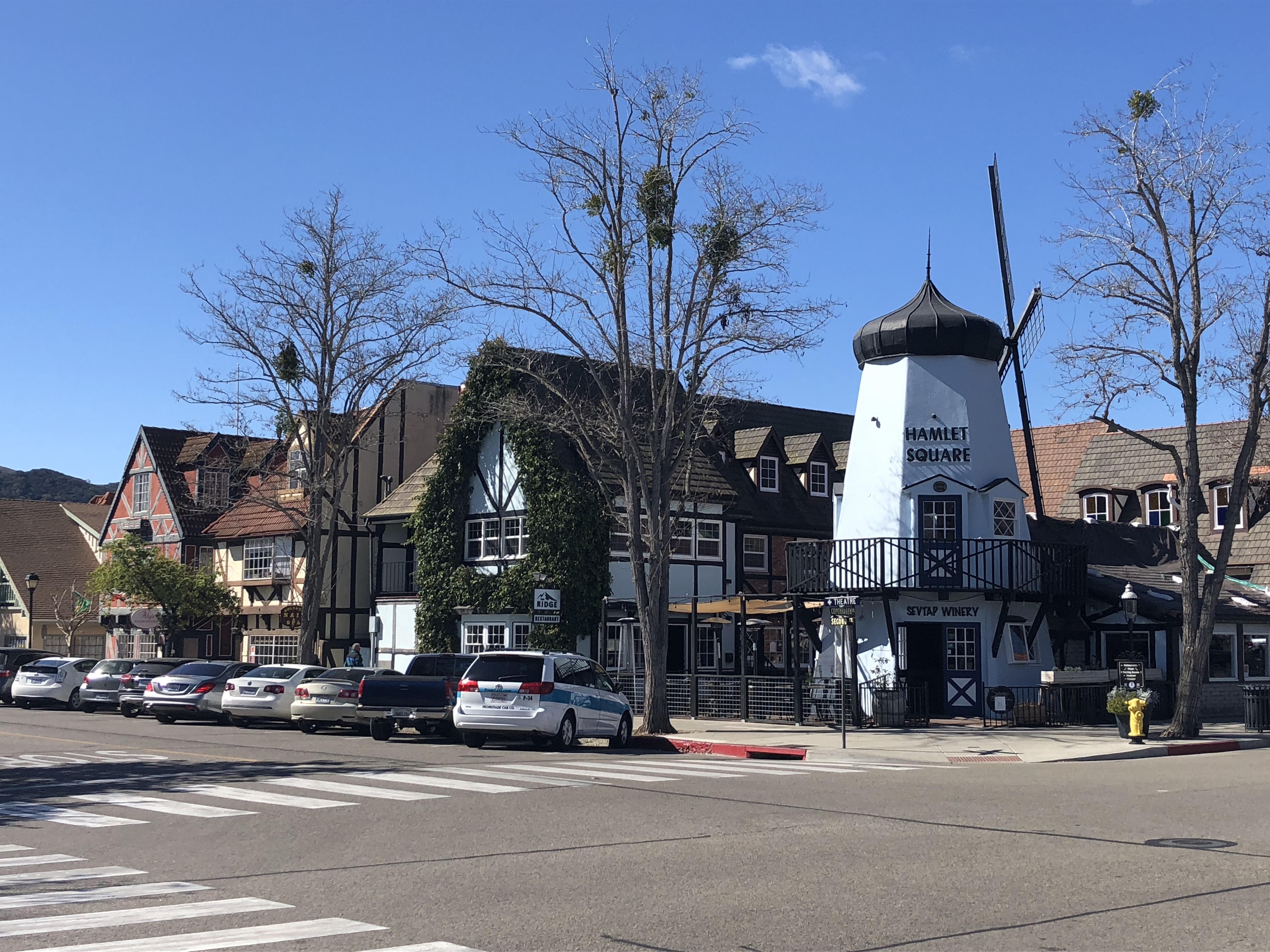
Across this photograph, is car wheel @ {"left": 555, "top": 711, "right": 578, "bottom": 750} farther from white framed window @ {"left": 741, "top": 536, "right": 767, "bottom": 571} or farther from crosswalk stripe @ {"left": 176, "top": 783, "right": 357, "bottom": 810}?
white framed window @ {"left": 741, "top": 536, "right": 767, "bottom": 571}

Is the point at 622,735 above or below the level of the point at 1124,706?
below

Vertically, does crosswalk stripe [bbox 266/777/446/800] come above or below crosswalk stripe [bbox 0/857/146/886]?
below

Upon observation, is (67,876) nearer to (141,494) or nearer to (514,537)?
(514,537)

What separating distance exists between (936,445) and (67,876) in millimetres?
26739

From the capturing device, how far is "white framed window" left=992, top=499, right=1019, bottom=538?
33625mm

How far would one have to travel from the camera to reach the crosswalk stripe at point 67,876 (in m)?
9.94

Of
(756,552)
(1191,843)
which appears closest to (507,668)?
(1191,843)

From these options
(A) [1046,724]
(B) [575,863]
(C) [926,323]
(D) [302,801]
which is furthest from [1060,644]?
(B) [575,863]

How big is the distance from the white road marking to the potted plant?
68.7 ft

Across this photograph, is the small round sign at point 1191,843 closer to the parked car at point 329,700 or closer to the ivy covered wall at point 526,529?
the parked car at point 329,700

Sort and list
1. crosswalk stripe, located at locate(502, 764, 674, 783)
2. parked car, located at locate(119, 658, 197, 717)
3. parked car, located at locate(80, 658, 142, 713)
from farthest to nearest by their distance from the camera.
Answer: parked car, located at locate(80, 658, 142, 713)
parked car, located at locate(119, 658, 197, 717)
crosswalk stripe, located at locate(502, 764, 674, 783)

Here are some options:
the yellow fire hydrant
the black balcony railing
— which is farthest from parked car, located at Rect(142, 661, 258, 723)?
the yellow fire hydrant

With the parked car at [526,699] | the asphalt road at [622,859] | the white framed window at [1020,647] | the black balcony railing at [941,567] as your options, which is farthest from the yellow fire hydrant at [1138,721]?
the parked car at [526,699]

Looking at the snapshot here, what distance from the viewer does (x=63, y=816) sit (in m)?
14.1
